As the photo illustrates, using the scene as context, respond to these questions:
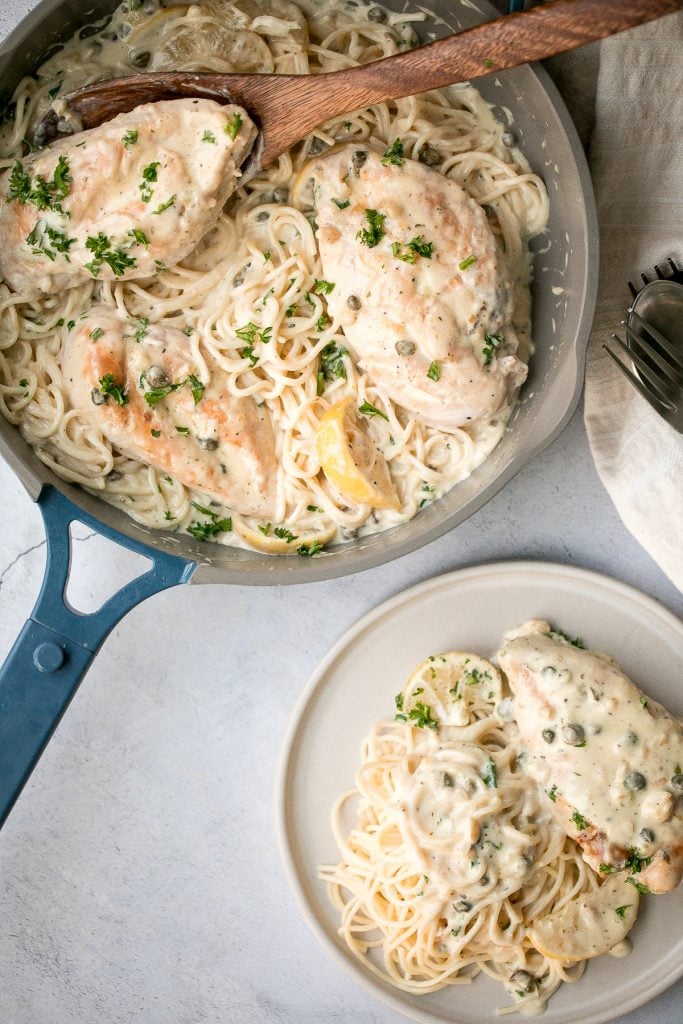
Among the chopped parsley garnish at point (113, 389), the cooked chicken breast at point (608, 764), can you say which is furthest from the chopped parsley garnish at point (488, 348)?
the chopped parsley garnish at point (113, 389)

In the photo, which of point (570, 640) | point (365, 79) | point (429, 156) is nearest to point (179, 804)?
point (570, 640)

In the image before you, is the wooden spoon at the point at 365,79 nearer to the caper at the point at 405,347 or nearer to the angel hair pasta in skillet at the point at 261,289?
the angel hair pasta in skillet at the point at 261,289

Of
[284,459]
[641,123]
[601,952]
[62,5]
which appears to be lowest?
[601,952]

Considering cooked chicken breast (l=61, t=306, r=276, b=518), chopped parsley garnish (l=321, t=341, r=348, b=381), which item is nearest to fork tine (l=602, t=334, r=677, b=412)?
chopped parsley garnish (l=321, t=341, r=348, b=381)

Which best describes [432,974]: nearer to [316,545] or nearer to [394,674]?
[394,674]

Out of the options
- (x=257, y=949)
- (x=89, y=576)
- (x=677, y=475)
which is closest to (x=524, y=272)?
(x=677, y=475)

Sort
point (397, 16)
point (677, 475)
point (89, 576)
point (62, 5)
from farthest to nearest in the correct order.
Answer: point (89, 576), point (677, 475), point (397, 16), point (62, 5)
